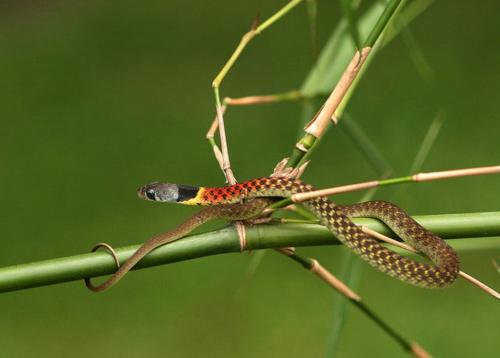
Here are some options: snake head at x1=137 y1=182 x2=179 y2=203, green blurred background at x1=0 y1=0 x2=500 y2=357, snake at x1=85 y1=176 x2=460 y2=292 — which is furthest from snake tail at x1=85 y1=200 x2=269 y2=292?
green blurred background at x1=0 y1=0 x2=500 y2=357

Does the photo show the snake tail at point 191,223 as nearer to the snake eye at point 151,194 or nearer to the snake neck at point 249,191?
the snake neck at point 249,191

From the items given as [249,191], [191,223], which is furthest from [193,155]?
[191,223]

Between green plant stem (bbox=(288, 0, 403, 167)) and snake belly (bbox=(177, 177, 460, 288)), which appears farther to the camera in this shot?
snake belly (bbox=(177, 177, 460, 288))

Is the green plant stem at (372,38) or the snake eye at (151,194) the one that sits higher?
the snake eye at (151,194)

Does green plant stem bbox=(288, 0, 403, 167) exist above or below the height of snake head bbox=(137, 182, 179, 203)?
below

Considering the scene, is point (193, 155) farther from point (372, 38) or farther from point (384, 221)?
point (372, 38)

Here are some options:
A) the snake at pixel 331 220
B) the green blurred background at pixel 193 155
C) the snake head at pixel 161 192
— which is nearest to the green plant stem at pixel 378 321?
the snake at pixel 331 220

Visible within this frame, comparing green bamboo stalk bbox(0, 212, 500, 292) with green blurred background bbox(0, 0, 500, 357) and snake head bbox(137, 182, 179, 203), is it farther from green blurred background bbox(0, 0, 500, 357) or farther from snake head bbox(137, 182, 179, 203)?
green blurred background bbox(0, 0, 500, 357)
